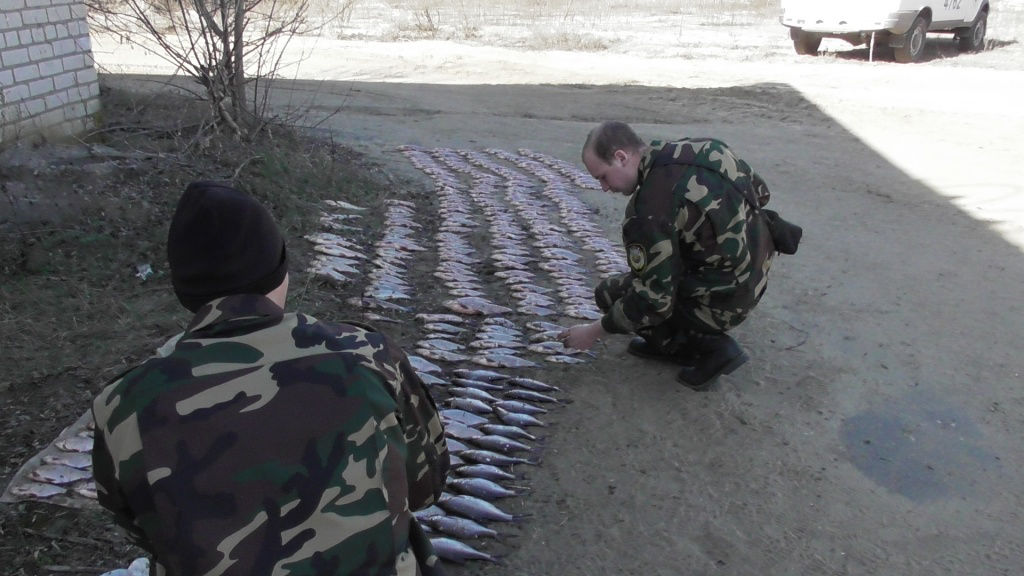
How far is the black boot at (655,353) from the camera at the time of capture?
14.5 ft

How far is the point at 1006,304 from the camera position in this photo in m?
5.36

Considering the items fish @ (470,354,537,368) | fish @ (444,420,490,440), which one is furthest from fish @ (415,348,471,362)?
fish @ (444,420,490,440)

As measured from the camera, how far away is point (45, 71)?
8.05 meters

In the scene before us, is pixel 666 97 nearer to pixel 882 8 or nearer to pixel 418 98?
pixel 418 98

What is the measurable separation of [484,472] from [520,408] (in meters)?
0.62

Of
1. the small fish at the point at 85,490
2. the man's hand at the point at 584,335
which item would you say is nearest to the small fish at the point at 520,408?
the man's hand at the point at 584,335

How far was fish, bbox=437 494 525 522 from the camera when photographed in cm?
325

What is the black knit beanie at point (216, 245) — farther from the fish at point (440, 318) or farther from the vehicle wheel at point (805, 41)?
the vehicle wheel at point (805, 41)

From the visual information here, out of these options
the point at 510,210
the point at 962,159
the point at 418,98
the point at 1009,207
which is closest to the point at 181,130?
the point at 510,210

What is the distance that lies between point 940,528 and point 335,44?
21650 millimetres

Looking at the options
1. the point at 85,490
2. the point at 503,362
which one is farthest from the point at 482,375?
the point at 85,490

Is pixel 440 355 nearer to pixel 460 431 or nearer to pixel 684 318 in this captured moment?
pixel 460 431

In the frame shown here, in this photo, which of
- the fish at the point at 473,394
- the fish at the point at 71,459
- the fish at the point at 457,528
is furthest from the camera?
the fish at the point at 473,394

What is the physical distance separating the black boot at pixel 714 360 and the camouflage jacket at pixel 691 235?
0.23 m
